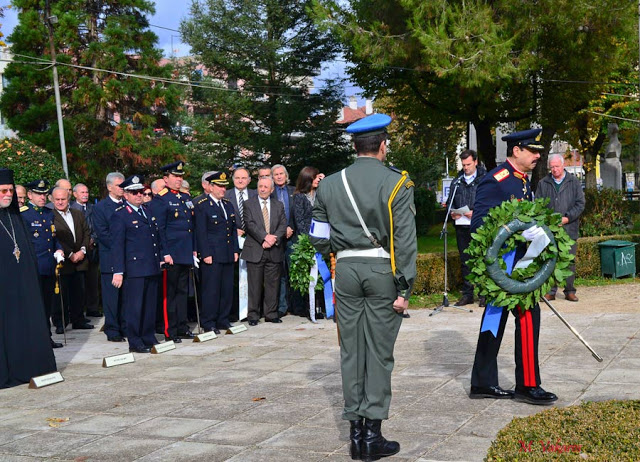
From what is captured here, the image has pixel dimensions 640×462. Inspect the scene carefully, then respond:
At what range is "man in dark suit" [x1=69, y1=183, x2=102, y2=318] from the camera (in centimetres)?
1287

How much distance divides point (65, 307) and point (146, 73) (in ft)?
89.5

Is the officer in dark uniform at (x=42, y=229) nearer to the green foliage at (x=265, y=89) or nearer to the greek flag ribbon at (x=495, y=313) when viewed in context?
the greek flag ribbon at (x=495, y=313)

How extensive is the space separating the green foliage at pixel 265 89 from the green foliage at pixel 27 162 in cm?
2046

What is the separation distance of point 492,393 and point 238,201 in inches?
260

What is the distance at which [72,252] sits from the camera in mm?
12094

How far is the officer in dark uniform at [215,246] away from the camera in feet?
37.1

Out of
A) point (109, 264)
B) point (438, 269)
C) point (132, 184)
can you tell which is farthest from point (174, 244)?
point (438, 269)

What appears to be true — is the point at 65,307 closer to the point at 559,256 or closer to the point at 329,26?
the point at 559,256

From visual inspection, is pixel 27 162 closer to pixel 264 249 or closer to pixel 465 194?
pixel 264 249

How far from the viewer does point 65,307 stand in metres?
12.5

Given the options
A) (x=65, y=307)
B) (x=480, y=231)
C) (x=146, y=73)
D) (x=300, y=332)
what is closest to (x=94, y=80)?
(x=146, y=73)

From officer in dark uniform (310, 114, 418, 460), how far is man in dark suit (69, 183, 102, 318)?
7.90 m

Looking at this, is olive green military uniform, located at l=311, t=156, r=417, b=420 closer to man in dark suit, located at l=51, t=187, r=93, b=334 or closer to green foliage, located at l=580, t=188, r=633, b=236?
man in dark suit, located at l=51, t=187, r=93, b=334

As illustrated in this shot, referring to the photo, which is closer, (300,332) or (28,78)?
(300,332)
